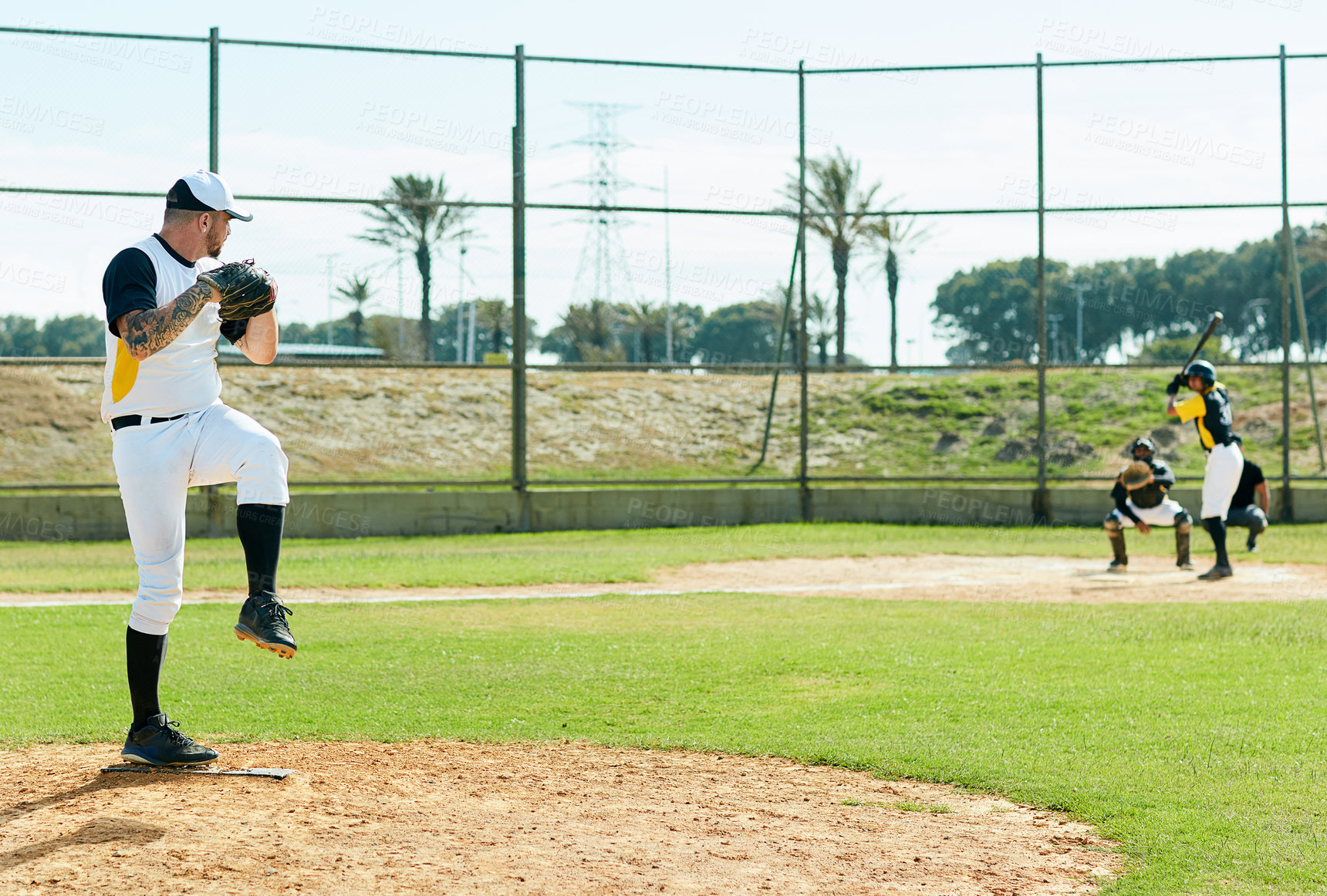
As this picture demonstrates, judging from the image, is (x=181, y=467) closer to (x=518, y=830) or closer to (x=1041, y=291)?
(x=518, y=830)

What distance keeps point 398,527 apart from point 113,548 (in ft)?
11.5

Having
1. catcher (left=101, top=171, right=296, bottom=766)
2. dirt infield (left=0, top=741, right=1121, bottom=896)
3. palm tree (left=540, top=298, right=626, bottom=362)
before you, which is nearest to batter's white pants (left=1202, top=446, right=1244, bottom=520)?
dirt infield (left=0, top=741, right=1121, bottom=896)

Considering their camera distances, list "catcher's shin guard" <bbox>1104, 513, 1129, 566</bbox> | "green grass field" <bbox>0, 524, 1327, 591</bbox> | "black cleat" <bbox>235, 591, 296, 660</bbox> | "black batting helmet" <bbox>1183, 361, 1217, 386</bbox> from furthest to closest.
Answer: "catcher's shin guard" <bbox>1104, 513, 1129, 566</bbox> → "black batting helmet" <bbox>1183, 361, 1217, 386</bbox> → "green grass field" <bbox>0, 524, 1327, 591</bbox> → "black cleat" <bbox>235, 591, 296, 660</bbox>

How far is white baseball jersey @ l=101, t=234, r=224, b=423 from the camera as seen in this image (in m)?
4.15

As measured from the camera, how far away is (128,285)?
4109mm

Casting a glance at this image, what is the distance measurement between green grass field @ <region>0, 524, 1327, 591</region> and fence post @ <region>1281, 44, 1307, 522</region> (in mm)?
532

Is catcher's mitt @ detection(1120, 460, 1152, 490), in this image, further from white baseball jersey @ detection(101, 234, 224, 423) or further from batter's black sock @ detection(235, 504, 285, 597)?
white baseball jersey @ detection(101, 234, 224, 423)

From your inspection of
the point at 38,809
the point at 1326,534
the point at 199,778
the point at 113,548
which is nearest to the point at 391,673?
the point at 199,778

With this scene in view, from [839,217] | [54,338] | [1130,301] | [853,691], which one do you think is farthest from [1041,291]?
[1130,301]

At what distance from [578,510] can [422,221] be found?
14.7 feet

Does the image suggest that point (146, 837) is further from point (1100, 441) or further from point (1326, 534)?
point (1100, 441)

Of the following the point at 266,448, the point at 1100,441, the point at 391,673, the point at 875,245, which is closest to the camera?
the point at 266,448

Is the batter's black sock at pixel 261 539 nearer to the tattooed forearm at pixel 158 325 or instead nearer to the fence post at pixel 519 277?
the tattooed forearm at pixel 158 325

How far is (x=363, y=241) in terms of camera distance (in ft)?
49.4
